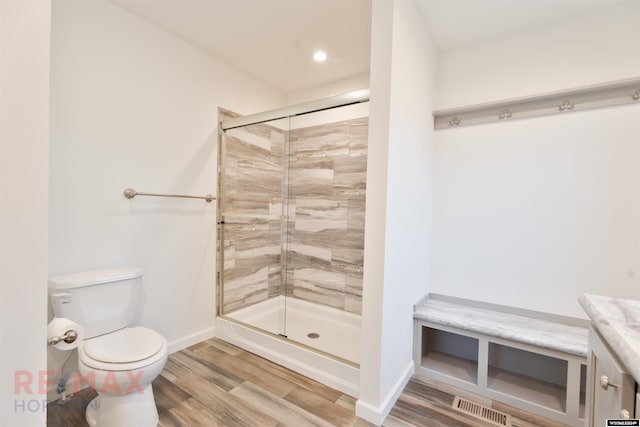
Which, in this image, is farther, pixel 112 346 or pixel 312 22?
pixel 312 22

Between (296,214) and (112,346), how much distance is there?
191 cm

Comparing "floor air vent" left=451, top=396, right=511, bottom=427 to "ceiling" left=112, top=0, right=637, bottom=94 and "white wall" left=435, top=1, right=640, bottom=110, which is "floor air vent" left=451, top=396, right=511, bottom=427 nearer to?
"white wall" left=435, top=1, right=640, bottom=110

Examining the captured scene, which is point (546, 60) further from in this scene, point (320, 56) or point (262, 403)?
point (262, 403)

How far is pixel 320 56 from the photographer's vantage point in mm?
2496

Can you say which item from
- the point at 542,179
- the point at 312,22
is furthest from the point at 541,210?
the point at 312,22

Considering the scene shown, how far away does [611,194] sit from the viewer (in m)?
1.82

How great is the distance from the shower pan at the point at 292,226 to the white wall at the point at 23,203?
178cm

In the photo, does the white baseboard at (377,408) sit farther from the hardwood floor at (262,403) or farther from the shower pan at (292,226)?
the shower pan at (292,226)

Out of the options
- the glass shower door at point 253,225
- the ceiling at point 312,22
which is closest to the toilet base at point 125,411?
the glass shower door at point 253,225

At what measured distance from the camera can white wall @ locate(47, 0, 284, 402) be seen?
1.72 metres

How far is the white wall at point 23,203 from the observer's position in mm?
610

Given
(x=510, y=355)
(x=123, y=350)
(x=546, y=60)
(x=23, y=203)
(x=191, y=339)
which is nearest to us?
(x=23, y=203)

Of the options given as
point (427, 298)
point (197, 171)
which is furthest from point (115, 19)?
point (427, 298)

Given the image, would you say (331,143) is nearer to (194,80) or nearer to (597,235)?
(194,80)
